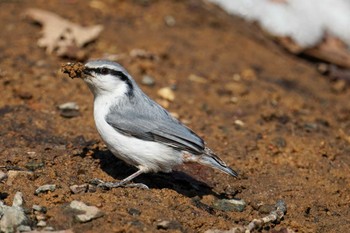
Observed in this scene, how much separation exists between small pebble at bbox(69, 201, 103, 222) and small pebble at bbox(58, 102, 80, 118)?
2.09 meters

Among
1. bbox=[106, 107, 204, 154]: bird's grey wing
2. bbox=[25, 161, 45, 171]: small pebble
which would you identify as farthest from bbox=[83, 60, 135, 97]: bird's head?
bbox=[25, 161, 45, 171]: small pebble

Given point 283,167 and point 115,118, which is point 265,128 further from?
point 115,118

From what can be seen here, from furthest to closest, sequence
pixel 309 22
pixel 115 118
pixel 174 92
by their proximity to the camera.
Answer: pixel 309 22, pixel 174 92, pixel 115 118

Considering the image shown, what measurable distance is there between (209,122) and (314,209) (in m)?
1.91

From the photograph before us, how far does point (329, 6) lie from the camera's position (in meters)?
9.55

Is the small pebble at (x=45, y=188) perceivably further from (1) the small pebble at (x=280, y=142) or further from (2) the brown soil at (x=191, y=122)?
(1) the small pebble at (x=280, y=142)

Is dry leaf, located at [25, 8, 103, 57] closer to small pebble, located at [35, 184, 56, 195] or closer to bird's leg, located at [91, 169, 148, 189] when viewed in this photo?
bird's leg, located at [91, 169, 148, 189]

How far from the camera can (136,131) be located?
5.42 m

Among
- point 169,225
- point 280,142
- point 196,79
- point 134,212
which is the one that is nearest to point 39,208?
point 134,212

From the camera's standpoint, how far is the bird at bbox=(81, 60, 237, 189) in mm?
5383

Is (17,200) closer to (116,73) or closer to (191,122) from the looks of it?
(116,73)

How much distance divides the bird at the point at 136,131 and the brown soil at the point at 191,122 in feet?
0.98

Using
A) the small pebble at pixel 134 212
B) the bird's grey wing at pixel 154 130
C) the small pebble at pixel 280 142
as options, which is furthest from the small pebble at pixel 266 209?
the small pebble at pixel 280 142

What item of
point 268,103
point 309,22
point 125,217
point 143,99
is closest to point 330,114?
point 268,103
